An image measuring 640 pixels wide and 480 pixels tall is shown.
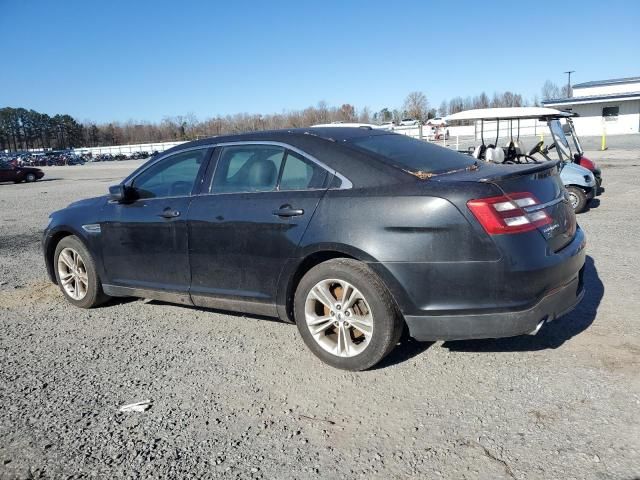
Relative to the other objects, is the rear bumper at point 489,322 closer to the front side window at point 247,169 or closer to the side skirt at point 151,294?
the front side window at point 247,169

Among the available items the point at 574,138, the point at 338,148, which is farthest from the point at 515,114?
the point at 338,148

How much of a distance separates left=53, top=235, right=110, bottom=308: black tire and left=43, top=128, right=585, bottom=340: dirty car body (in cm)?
43

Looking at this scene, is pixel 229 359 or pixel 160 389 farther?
pixel 229 359

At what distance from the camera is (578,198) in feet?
32.7

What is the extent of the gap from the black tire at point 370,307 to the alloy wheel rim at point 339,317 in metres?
0.03

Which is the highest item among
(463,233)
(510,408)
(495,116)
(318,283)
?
(495,116)

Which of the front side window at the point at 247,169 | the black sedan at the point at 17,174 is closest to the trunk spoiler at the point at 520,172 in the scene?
the front side window at the point at 247,169

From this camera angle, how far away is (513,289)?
3.30m

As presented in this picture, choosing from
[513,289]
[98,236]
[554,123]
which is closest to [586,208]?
[554,123]

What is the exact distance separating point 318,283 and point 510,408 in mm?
1461

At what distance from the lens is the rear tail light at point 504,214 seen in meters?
3.29

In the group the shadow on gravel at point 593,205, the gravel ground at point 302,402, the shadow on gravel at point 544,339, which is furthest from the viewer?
the shadow on gravel at point 593,205

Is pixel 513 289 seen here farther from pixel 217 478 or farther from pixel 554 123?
pixel 554 123

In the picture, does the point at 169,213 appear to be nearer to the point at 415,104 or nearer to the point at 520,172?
the point at 520,172
